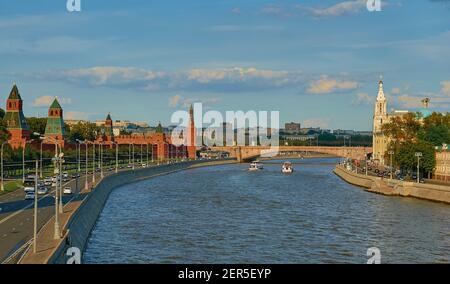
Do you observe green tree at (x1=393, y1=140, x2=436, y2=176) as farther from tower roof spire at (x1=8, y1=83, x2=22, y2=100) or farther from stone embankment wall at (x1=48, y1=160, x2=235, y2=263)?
tower roof spire at (x1=8, y1=83, x2=22, y2=100)

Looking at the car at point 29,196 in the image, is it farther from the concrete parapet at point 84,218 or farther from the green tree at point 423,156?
the green tree at point 423,156

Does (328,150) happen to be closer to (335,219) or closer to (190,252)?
(335,219)

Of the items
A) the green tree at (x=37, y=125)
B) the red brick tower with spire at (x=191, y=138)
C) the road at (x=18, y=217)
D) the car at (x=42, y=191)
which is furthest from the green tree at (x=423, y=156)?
the red brick tower with spire at (x=191, y=138)

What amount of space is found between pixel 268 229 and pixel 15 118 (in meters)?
87.9

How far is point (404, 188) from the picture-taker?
70.7 m

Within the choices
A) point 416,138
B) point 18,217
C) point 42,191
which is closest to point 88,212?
point 18,217

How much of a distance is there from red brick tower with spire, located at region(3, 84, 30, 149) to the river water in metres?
54.7

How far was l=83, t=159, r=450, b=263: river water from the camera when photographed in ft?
112

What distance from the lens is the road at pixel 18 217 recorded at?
30312mm

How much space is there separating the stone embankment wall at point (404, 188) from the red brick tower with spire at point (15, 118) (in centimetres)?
5651

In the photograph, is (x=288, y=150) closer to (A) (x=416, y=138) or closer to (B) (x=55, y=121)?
(B) (x=55, y=121)

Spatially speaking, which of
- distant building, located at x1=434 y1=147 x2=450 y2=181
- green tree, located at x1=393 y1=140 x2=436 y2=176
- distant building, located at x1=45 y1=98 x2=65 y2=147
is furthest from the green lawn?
distant building, located at x1=45 y1=98 x2=65 y2=147
